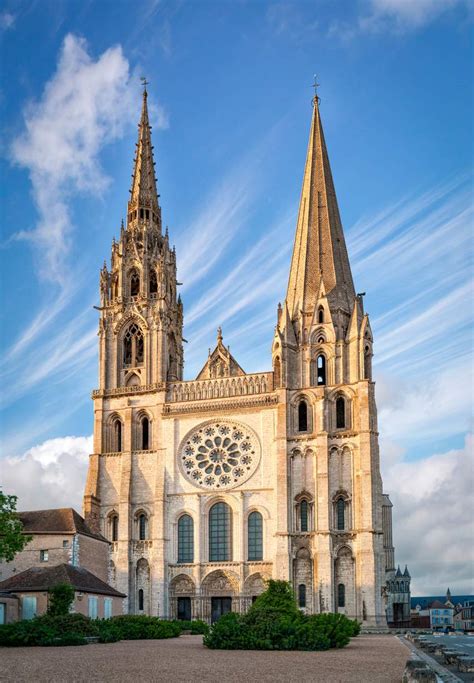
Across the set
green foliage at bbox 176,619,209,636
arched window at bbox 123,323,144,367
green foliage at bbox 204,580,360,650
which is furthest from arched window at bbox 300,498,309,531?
green foliage at bbox 204,580,360,650

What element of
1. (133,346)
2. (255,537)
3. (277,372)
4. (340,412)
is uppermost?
(133,346)

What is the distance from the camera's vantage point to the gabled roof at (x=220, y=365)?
66812 mm

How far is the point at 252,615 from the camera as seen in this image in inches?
1302

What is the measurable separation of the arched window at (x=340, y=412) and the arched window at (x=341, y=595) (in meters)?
11.2

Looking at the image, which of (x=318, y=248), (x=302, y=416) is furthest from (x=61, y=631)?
(x=318, y=248)

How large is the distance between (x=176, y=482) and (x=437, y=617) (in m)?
83.6

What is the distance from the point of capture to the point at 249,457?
2484 inches

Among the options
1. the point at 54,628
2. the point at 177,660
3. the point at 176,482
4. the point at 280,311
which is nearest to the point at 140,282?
the point at 280,311

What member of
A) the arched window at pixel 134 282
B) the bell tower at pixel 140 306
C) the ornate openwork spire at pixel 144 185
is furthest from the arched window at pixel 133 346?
the ornate openwork spire at pixel 144 185

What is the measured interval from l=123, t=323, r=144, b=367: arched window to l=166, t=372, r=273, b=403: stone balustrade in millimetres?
4226

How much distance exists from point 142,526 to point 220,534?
6200mm

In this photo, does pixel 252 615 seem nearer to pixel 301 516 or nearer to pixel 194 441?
pixel 301 516

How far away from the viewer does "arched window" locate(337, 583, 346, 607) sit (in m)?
58.2

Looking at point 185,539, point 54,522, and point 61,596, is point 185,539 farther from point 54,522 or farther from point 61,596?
point 61,596
